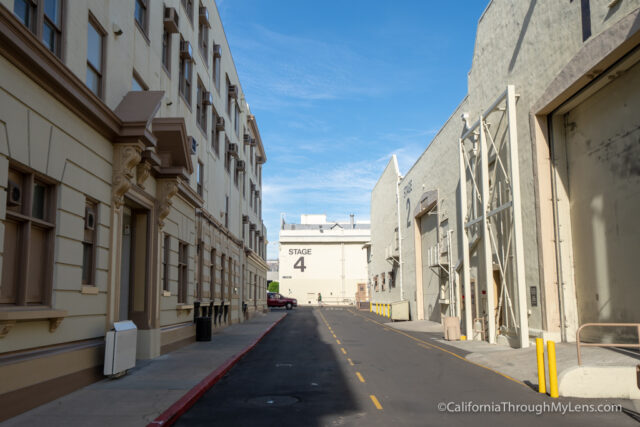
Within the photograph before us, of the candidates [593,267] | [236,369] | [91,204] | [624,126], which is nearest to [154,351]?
[236,369]

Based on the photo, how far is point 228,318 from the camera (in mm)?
32188

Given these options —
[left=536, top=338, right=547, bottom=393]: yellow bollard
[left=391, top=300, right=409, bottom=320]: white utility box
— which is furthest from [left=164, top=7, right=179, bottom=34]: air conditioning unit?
[left=391, top=300, right=409, bottom=320]: white utility box

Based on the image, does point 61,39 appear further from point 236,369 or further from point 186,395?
point 236,369

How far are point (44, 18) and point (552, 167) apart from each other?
15333 millimetres

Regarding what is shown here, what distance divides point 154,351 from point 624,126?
14548 millimetres

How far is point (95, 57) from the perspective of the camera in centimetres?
1248

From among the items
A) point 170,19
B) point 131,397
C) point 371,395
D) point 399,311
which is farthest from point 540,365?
point 399,311

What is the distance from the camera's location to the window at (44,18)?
366 inches

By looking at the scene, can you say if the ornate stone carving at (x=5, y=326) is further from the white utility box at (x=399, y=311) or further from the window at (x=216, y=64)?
the white utility box at (x=399, y=311)

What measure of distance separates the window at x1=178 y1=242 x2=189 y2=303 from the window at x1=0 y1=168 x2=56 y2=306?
1021 cm

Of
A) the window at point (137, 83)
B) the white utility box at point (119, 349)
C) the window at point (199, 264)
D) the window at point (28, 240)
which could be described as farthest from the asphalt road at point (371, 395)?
the window at point (137, 83)

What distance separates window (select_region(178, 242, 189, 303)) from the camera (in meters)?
20.2

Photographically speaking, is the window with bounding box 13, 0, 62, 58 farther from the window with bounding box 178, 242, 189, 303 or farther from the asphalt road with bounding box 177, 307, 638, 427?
the window with bounding box 178, 242, 189, 303

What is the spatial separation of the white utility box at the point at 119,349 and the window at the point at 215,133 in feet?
51.6
